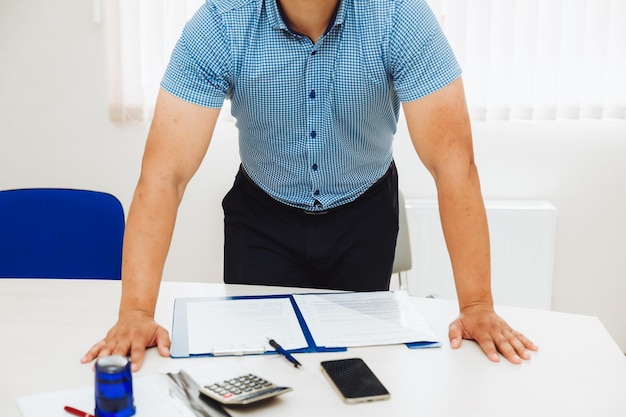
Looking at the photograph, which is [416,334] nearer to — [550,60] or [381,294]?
[381,294]

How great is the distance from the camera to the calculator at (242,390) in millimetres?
1006

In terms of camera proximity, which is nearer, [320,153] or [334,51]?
[334,51]

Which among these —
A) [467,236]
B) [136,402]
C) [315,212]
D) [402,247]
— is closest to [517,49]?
[402,247]

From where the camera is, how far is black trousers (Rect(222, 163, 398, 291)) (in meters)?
1.65

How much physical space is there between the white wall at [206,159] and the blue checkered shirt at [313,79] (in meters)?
1.23

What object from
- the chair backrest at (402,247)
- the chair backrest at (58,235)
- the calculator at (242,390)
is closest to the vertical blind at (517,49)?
the chair backrest at (402,247)

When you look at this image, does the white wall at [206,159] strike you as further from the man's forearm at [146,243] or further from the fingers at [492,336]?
the fingers at [492,336]

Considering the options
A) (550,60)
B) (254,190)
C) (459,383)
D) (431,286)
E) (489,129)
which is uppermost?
(550,60)

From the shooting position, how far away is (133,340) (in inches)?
47.6

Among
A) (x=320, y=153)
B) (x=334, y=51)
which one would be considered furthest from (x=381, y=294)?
(x=334, y=51)

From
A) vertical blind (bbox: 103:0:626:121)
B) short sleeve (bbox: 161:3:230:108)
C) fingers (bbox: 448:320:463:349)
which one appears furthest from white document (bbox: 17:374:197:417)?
vertical blind (bbox: 103:0:626:121)

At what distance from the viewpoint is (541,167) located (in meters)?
2.80

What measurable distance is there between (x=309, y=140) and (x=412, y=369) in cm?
62

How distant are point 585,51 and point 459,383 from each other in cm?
198
